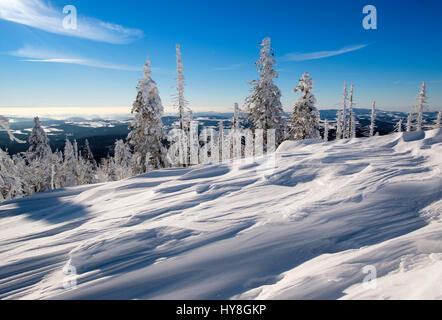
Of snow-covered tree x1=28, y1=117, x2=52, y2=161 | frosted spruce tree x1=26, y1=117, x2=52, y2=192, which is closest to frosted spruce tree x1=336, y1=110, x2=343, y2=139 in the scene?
frosted spruce tree x1=26, y1=117, x2=52, y2=192

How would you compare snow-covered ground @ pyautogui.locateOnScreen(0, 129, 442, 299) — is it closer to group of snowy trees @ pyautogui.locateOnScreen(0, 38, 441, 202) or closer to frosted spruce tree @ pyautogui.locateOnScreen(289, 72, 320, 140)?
group of snowy trees @ pyautogui.locateOnScreen(0, 38, 441, 202)

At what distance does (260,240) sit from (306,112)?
70.9 ft

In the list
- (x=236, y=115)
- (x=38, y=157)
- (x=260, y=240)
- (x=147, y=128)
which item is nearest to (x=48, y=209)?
(x=260, y=240)

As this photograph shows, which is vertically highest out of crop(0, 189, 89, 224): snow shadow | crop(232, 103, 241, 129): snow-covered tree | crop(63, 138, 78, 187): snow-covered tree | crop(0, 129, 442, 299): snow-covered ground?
crop(232, 103, 241, 129): snow-covered tree

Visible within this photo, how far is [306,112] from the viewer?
71.5ft

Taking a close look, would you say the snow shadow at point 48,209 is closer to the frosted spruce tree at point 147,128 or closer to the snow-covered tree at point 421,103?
the frosted spruce tree at point 147,128

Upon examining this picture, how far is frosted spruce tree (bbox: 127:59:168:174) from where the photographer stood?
17625mm

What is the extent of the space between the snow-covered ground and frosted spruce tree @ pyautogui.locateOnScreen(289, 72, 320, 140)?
1725 cm

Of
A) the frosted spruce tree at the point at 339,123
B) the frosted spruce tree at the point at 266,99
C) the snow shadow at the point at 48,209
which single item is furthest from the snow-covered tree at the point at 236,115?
the frosted spruce tree at the point at 339,123

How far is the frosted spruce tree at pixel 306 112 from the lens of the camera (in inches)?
853

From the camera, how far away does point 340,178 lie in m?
4.18
